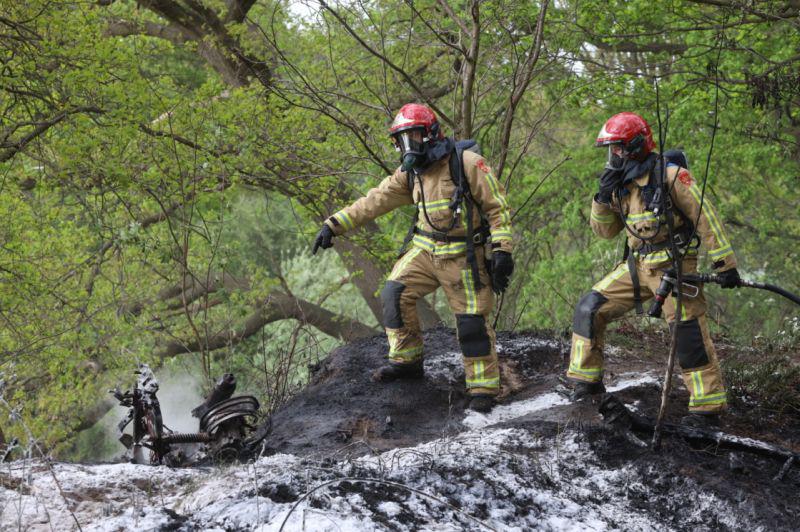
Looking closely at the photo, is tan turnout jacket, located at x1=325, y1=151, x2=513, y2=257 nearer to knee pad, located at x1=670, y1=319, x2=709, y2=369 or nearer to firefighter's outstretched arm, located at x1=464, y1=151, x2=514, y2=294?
firefighter's outstretched arm, located at x1=464, y1=151, x2=514, y2=294

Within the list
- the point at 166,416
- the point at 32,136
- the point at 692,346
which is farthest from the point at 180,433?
the point at 166,416

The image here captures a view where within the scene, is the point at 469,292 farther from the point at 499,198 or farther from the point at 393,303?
the point at 499,198

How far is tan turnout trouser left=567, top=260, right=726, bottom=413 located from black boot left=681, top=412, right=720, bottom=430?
Result: 0.13 ft

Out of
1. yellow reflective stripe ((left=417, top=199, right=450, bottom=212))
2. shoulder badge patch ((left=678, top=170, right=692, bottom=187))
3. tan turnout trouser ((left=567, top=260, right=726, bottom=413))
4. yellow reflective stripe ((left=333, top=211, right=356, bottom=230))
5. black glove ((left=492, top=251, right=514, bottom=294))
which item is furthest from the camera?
yellow reflective stripe ((left=333, top=211, right=356, bottom=230))

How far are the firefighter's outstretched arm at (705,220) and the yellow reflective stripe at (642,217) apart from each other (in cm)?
16

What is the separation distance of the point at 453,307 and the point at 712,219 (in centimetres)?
183

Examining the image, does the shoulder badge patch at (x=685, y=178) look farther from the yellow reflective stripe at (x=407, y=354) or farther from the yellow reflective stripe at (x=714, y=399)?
the yellow reflective stripe at (x=407, y=354)

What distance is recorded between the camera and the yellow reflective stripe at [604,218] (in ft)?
17.7

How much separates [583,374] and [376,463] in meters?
1.88

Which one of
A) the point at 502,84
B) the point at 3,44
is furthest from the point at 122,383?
the point at 502,84

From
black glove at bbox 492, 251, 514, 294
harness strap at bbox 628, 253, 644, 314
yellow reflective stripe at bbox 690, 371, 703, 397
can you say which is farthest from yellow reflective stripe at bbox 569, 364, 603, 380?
black glove at bbox 492, 251, 514, 294

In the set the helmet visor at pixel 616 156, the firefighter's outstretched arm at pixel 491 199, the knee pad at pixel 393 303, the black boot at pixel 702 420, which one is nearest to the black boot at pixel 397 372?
the knee pad at pixel 393 303

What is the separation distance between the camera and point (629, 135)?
4.92 metres

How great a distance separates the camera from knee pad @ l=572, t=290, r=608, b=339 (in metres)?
5.21
